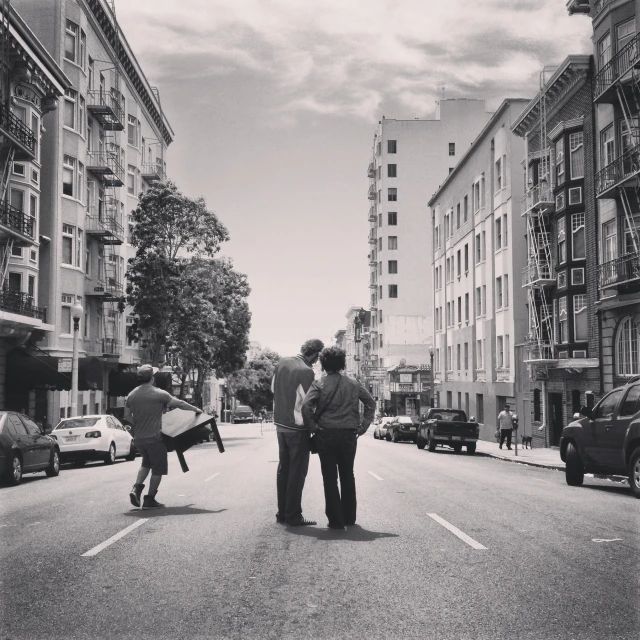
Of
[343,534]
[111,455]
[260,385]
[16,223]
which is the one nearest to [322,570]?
[343,534]

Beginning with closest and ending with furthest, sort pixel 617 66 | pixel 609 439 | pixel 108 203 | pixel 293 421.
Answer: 1. pixel 293 421
2. pixel 609 439
3. pixel 617 66
4. pixel 108 203

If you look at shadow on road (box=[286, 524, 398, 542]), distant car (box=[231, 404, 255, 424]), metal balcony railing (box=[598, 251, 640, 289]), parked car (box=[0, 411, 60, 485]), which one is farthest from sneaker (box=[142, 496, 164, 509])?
distant car (box=[231, 404, 255, 424])

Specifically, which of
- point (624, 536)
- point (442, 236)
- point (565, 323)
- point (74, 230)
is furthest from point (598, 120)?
point (442, 236)

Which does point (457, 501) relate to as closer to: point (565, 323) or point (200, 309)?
point (565, 323)

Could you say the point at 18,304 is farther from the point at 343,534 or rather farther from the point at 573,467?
the point at 343,534

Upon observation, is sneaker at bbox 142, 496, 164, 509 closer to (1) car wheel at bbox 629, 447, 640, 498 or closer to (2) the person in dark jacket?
(2) the person in dark jacket

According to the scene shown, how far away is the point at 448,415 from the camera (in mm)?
34281

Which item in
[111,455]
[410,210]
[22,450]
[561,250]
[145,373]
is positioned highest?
[410,210]

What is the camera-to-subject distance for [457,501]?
40.5 feet

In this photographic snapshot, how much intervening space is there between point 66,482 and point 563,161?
2470 centimetres

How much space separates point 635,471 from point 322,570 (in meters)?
8.33

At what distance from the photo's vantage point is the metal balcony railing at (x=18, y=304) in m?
30.6

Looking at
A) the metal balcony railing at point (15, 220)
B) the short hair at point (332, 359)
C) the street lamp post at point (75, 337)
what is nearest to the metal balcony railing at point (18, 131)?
the metal balcony railing at point (15, 220)

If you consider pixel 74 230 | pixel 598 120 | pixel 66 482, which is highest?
pixel 598 120
